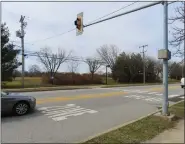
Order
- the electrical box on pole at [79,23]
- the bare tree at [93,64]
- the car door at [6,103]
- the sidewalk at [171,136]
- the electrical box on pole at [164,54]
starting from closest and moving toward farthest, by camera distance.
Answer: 1. the sidewalk at [171,136]
2. the car door at [6,103]
3. the electrical box on pole at [164,54]
4. the electrical box on pole at [79,23]
5. the bare tree at [93,64]

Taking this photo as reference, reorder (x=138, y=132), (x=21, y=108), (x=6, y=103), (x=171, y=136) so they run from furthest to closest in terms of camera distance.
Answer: (x=21, y=108)
(x=6, y=103)
(x=138, y=132)
(x=171, y=136)

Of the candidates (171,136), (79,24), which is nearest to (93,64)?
(79,24)

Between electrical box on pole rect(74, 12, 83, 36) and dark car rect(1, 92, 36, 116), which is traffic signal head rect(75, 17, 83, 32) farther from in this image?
dark car rect(1, 92, 36, 116)

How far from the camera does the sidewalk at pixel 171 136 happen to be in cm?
619

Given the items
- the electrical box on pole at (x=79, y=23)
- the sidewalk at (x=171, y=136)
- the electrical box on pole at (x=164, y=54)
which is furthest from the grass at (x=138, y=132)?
the electrical box on pole at (x=79, y=23)

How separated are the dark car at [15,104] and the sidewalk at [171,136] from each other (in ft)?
19.0

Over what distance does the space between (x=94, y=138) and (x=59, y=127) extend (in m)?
2.14

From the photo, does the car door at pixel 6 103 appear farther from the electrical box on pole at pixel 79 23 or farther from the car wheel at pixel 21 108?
the electrical box on pole at pixel 79 23

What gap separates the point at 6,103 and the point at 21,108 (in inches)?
27.7

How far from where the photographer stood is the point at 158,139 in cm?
639

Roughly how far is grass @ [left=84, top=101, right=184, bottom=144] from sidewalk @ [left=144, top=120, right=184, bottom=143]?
0.18 meters

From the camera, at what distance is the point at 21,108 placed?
1005 centimetres

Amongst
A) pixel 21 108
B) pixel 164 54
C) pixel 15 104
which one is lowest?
pixel 21 108

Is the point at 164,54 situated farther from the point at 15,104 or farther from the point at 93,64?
the point at 93,64
